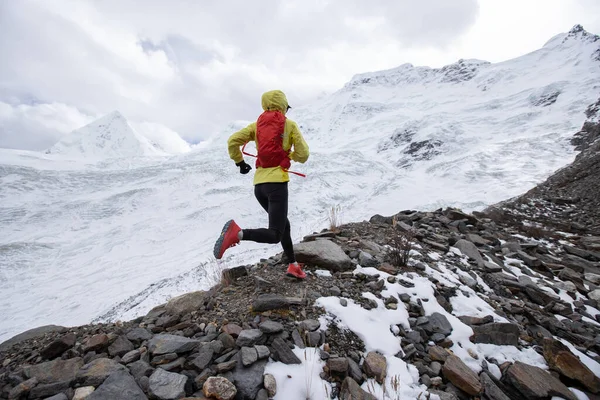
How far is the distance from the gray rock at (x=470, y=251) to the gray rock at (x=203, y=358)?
4.52m

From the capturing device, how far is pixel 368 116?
99.3m

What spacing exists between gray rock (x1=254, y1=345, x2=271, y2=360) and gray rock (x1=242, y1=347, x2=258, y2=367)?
0.02 metres

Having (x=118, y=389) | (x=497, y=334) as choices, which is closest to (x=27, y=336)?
(x=118, y=389)

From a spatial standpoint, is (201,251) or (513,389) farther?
(201,251)

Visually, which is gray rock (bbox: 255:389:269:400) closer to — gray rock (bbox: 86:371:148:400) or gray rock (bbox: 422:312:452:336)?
gray rock (bbox: 86:371:148:400)

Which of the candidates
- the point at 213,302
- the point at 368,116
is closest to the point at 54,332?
the point at 213,302

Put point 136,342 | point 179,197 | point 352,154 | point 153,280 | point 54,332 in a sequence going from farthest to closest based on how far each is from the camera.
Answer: point 352,154
point 179,197
point 153,280
point 54,332
point 136,342

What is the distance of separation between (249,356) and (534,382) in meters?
2.40

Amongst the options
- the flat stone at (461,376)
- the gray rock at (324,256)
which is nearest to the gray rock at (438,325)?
the flat stone at (461,376)

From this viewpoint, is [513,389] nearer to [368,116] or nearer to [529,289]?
[529,289]

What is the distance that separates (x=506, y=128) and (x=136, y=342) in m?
60.6

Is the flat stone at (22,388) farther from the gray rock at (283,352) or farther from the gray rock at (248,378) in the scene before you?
the gray rock at (283,352)

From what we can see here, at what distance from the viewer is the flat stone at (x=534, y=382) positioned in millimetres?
2230

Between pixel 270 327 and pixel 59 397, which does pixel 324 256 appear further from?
pixel 59 397
